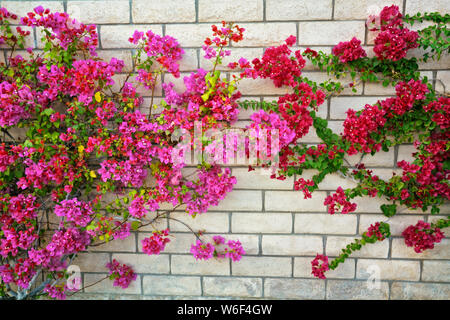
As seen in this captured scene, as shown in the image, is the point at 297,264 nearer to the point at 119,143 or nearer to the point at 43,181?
the point at 119,143

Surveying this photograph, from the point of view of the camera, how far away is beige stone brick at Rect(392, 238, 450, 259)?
6.43 ft

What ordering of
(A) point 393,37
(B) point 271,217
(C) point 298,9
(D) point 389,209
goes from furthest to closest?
(B) point 271,217 → (D) point 389,209 → (C) point 298,9 → (A) point 393,37

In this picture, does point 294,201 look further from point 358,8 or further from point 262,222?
point 358,8

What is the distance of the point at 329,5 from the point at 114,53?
112 cm

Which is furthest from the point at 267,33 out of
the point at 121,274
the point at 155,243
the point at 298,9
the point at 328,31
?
the point at 121,274

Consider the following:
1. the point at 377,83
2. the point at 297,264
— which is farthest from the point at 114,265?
the point at 377,83

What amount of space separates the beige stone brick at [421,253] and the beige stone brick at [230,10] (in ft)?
4.64

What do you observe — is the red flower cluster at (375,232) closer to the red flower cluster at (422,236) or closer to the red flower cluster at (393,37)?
the red flower cluster at (422,236)

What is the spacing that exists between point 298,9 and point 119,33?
0.92 metres

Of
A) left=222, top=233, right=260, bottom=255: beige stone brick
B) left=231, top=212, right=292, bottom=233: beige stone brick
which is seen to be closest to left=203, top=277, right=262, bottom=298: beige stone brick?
left=222, top=233, right=260, bottom=255: beige stone brick

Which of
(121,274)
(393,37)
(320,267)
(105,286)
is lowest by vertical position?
(105,286)

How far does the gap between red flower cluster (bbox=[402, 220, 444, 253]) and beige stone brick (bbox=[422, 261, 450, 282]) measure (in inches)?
6.9

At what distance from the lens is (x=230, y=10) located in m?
1.81

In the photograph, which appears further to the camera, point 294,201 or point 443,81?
point 294,201
